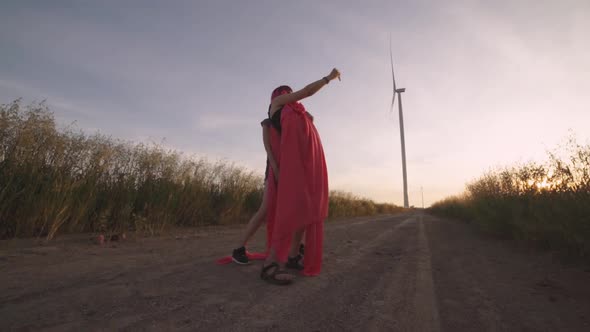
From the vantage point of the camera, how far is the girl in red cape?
2.17 meters

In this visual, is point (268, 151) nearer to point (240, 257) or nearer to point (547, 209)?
point (240, 257)

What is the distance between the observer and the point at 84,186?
4.23 m

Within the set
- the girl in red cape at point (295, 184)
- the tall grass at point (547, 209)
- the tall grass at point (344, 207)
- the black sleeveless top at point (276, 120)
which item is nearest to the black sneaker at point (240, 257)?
the girl in red cape at point (295, 184)

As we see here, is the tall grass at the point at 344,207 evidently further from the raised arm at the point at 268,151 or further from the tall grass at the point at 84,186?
the raised arm at the point at 268,151

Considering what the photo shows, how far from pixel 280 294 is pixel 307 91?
1.52 m

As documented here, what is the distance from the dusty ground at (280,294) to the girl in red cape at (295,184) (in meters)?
0.23

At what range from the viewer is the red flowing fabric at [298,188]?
2180 mm

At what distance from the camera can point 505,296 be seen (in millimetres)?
1870

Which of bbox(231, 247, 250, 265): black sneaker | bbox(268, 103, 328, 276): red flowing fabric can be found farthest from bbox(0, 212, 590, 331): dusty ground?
bbox(268, 103, 328, 276): red flowing fabric

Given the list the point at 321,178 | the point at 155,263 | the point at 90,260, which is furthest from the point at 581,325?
the point at 90,260

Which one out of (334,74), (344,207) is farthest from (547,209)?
(344,207)

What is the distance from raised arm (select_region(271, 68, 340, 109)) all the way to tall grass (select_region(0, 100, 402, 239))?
3.27 m

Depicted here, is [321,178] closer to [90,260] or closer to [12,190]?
[90,260]

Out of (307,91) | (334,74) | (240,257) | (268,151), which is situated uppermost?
(334,74)
